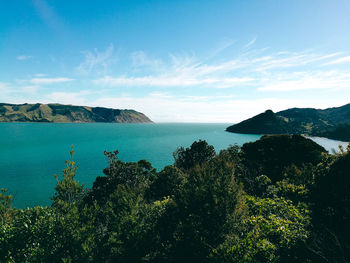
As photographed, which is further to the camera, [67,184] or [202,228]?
[67,184]

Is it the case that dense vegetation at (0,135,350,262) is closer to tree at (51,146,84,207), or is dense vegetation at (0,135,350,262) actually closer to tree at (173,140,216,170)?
tree at (51,146,84,207)

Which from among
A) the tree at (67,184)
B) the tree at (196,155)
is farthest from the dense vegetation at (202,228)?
the tree at (196,155)

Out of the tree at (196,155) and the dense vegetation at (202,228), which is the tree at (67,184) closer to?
the dense vegetation at (202,228)

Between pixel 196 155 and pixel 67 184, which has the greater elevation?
pixel 67 184

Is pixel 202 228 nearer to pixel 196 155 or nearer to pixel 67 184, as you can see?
pixel 67 184

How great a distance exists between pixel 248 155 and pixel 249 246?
5424cm

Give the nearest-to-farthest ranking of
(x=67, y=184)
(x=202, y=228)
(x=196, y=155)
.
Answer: (x=202, y=228)
(x=67, y=184)
(x=196, y=155)

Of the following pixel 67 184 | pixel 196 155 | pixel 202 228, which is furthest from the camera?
pixel 196 155

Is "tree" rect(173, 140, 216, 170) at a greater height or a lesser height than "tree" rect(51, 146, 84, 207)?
lesser

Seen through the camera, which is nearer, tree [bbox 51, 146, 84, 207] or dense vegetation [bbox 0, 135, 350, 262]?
dense vegetation [bbox 0, 135, 350, 262]

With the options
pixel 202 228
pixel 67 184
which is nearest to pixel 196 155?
pixel 202 228

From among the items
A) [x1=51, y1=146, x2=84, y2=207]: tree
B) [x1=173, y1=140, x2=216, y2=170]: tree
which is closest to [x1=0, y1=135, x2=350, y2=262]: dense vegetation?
[x1=51, y1=146, x2=84, y2=207]: tree

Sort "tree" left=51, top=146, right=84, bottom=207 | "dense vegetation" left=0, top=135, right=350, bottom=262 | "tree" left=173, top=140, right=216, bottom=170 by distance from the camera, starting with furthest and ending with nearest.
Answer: "tree" left=173, top=140, right=216, bottom=170 < "tree" left=51, top=146, right=84, bottom=207 < "dense vegetation" left=0, top=135, right=350, bottom=262

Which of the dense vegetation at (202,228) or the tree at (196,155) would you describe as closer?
the dense vegetation at (202,228)
